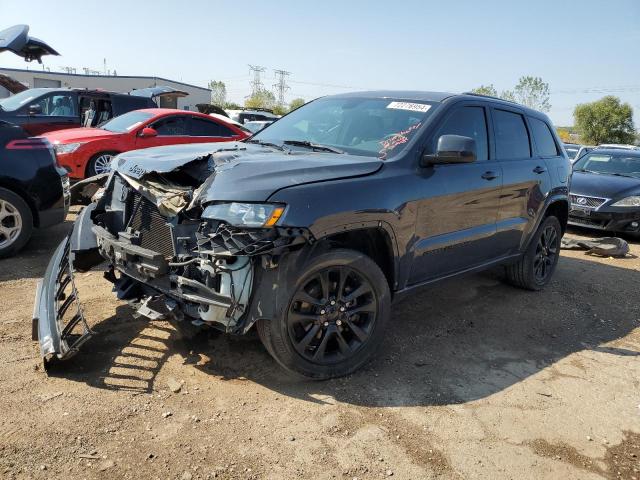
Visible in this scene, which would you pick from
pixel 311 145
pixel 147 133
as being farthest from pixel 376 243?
pixel 147 133

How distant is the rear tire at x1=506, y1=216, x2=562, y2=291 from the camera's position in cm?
529

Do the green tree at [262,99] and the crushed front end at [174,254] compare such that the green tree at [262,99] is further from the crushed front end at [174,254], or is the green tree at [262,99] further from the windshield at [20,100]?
the crushed front end at [174,254]

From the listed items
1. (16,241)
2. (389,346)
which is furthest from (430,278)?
(16,241)

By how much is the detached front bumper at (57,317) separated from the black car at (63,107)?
7.58 metres

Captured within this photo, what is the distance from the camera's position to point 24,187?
17.4ft

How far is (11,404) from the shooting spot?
112 inches

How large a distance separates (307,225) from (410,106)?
1.64 meters

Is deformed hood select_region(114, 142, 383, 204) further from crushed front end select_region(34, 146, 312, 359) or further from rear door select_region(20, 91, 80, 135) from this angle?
rear door select_region(20, 91, 80, 135)

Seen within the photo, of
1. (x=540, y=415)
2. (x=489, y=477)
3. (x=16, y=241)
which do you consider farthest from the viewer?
(x=16, y=241)

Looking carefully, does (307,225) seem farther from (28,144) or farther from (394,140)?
(28,144)

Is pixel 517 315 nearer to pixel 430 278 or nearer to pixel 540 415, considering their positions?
pixel 430 278

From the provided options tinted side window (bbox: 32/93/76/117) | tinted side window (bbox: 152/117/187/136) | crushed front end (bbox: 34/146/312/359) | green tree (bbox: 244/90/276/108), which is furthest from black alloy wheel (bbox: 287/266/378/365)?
green tree (bbox: 244/90/276/108)

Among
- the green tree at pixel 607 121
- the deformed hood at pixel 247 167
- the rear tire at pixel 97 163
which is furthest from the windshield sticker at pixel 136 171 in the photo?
the green tree at pixel 607 121

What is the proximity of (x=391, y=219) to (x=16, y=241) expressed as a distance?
406cm
